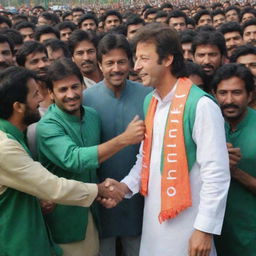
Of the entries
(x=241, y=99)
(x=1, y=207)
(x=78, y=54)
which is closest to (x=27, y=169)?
(x=1, y=207)

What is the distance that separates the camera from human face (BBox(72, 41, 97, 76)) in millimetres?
4348

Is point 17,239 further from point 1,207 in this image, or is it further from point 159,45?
point 159,45

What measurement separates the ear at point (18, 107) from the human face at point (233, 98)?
1.36m

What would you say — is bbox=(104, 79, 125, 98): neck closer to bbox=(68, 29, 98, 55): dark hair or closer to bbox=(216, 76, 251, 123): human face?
bbox=(216, 76, 251, 123): human face

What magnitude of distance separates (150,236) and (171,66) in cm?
103

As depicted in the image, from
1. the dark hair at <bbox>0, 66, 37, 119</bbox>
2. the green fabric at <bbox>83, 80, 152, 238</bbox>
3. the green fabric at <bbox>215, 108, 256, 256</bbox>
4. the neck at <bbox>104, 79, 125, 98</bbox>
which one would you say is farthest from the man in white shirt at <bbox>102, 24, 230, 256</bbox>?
the dark hair at <bbox>0, 66, 37, 119</bbox>

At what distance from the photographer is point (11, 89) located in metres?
2.35

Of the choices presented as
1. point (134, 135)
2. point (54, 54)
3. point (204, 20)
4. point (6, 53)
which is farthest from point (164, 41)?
point (204, 20)

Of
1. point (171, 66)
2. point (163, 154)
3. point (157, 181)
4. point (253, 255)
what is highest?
point (171, 66)

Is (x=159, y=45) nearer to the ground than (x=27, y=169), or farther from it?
farther from it

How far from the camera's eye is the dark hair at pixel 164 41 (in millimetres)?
2199

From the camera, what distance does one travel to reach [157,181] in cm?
232

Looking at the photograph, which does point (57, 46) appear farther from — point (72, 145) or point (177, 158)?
point (177, 158)

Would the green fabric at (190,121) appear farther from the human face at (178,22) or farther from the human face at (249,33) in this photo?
the human face at (178,22)
